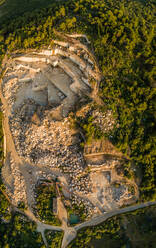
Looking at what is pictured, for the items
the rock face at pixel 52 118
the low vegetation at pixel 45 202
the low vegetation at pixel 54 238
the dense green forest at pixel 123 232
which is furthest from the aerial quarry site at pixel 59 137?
the dense green forest at pixel 123 232

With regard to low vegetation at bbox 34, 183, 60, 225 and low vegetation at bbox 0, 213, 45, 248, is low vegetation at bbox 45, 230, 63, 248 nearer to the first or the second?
low vegetation at bbox 0, 213, 45, 248

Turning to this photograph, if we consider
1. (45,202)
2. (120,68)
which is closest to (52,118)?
(45,202)

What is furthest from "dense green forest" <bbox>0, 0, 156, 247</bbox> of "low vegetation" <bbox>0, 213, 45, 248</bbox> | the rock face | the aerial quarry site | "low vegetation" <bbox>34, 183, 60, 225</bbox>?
"low vegetation" <bbox>34, 183, 60, 225</bbox>

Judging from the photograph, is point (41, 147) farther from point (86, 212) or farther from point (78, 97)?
A: point (86, 212)

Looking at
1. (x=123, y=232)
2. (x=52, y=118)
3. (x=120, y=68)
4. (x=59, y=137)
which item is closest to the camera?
(x=123, y=232)

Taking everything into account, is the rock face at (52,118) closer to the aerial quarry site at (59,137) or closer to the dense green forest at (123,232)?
the aerial quarry site at (59,137)

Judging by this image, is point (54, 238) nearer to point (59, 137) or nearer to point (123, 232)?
point (123, 232)
